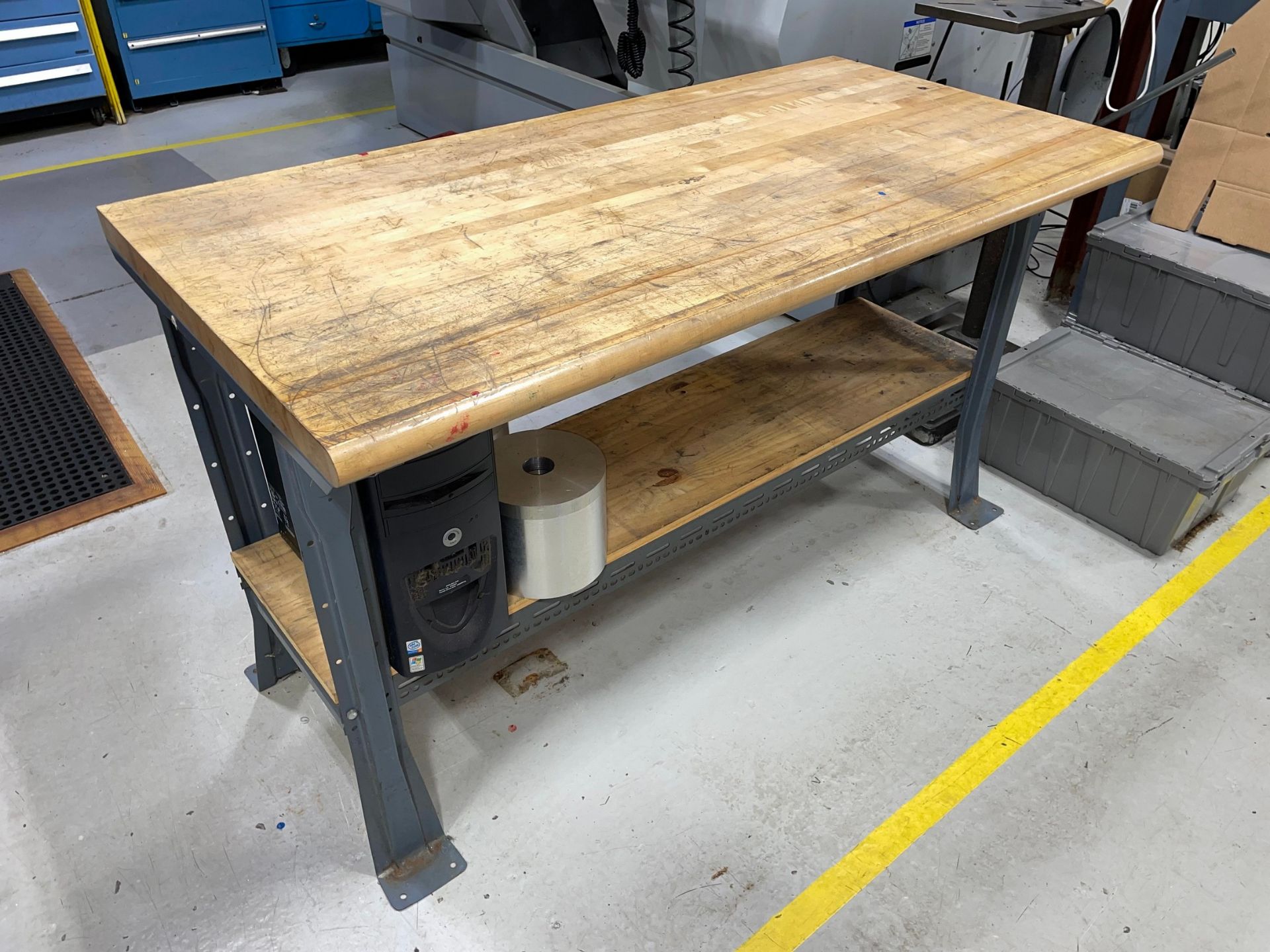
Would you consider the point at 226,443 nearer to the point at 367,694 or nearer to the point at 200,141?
the point at 367,694

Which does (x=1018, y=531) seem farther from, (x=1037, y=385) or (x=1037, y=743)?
(x=1037, y=743)

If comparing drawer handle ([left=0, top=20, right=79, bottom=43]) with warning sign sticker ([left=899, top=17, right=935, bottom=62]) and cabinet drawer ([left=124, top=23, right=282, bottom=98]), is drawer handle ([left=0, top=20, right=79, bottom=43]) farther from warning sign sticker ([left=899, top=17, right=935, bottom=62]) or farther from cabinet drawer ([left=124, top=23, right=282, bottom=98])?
warning sign sticker ([left=899, top=17, right=935, bottom=62])

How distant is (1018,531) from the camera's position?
2303 mm

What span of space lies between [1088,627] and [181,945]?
1.88 m

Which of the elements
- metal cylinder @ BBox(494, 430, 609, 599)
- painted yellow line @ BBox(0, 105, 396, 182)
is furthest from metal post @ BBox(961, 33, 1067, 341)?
painted yellow line @ BBox(0, 105, 396, 182)

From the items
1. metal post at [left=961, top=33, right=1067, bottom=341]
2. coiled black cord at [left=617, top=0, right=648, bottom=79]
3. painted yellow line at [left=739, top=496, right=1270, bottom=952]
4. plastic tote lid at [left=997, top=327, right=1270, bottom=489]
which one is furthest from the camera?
coiled black cord at [left=617, top=0, right=648, bottom=79]

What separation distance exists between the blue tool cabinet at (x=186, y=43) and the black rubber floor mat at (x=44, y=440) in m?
2.42

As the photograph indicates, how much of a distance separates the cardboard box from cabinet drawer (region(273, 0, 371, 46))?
459 centimetres

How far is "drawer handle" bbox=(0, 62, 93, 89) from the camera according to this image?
4261mm

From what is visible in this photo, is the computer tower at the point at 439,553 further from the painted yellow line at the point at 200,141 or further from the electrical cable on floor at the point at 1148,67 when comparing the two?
the painted yellow line at the point at 200,141

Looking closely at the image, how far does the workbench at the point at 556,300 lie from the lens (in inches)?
41.6

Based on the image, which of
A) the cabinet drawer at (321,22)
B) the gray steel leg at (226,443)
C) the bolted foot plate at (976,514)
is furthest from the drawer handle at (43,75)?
the bolted foot plate at (976,514)

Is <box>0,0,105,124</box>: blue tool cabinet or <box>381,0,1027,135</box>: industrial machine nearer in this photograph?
<box>381,0,1027,135</box>: industrial machine

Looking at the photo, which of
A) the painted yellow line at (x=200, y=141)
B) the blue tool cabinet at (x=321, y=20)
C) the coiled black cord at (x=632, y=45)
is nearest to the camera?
the coiled black cord at (x=632, y=45)
